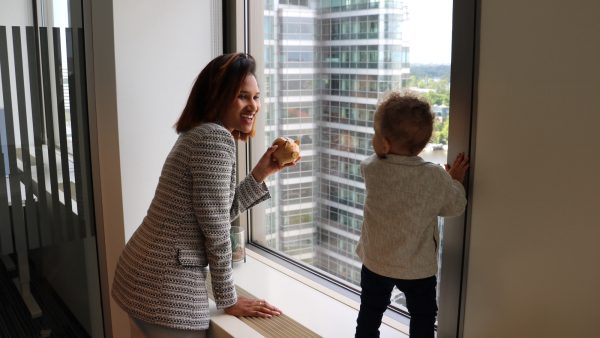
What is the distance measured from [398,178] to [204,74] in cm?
59

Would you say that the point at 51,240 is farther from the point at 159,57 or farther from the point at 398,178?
the point at 398,178

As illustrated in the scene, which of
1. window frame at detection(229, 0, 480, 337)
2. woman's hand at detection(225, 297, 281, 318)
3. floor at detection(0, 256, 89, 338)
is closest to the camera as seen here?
window frame at detection(229, 0, 480, 337)

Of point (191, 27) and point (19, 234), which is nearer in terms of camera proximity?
point (19, 234)

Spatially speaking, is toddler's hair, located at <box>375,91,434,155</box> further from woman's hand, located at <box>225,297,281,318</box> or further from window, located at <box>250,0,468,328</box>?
A: woman's hand, located at <box>225,297,281,318</box>

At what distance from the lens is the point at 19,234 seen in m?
1.84

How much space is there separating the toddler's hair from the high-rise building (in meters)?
0.38

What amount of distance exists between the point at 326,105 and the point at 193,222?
73cm

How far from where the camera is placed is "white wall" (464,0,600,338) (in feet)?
3.21

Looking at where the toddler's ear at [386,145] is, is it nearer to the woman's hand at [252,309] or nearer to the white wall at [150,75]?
the woman's hand at [252,309]

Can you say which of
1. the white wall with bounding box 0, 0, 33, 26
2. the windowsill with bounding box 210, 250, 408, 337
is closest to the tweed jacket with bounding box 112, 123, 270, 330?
Result: the windowsill with bounding box 210, 250, 408, 337

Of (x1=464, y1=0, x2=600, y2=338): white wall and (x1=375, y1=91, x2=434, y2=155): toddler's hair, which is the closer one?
(x1=464, y1=0, x2=600, y2=338): white wall

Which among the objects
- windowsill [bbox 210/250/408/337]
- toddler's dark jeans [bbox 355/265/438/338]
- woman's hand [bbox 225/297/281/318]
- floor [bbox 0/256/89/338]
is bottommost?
floor [bbox 0/256/89/338]

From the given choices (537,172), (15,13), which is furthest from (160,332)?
(15,13)

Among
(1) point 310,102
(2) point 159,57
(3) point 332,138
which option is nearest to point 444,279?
(3) point 332,138
